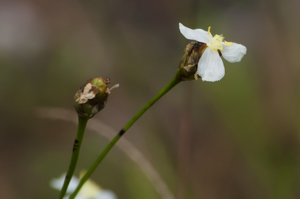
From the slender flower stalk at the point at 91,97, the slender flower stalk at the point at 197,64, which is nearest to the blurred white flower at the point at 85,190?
the slender flower stalk at the point at 197,64

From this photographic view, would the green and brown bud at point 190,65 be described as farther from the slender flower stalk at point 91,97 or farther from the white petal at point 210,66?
the slender flower stalk at point 91,97

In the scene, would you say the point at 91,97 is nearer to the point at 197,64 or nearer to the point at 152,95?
the point at 197,64

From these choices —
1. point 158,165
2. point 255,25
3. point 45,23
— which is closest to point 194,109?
point 158,165

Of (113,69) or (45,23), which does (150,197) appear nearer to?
(113,69)

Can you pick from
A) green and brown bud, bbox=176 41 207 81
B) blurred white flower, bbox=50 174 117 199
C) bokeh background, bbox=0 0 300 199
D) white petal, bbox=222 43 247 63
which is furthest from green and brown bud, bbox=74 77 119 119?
bokeh background, bbox=0 0 300 199

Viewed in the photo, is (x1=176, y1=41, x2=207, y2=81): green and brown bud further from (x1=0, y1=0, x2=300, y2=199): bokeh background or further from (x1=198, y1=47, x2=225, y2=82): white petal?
(x1=0, y1=0, x2=300, y2=199): bokeh background
